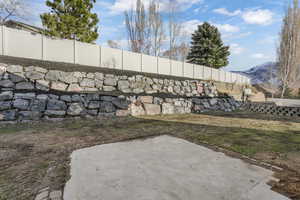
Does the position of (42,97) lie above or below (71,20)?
below

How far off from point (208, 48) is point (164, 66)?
7.47m

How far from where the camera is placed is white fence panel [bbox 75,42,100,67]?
582 centimetres

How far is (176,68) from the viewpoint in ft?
29.0

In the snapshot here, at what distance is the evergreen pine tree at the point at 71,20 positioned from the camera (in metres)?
6.81

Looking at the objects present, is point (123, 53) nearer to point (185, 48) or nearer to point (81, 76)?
point (81, 76)

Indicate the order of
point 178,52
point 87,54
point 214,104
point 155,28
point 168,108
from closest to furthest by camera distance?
point 87,54 < point 168,108 < point 214,104 < point 155,28 < point 178,52

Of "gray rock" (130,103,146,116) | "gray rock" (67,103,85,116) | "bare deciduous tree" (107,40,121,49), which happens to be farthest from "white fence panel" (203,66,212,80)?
"bare deciduous tree" (107,40,121,49)

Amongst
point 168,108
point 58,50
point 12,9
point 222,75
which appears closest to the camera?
point 58,50

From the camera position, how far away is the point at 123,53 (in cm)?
689

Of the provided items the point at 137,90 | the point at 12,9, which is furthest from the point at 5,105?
the point at 12,9

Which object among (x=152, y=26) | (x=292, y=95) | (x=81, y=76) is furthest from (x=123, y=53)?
(x=292, y=95)

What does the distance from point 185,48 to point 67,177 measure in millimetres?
17256

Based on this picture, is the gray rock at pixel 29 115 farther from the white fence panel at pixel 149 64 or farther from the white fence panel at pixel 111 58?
the white fence panel at pixel 149 64

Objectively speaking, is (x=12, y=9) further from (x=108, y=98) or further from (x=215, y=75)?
(x=215, y=75)
